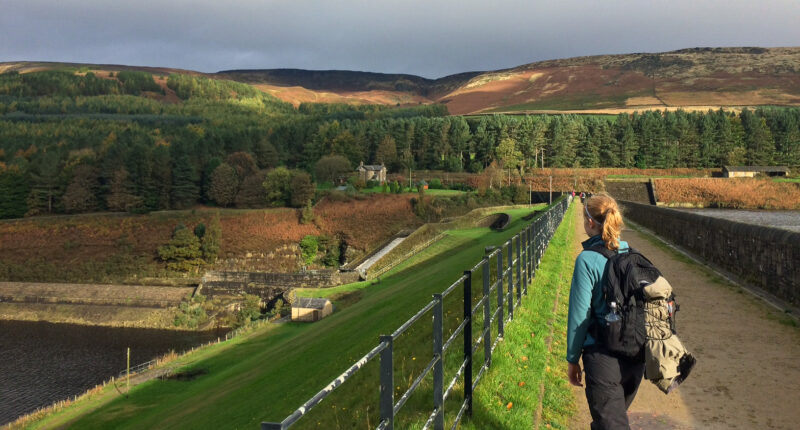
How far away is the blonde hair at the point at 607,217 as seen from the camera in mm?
4098

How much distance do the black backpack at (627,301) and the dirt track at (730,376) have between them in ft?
8.92

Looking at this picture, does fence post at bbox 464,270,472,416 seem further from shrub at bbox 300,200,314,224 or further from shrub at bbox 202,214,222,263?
shrub at bbox 300,200,314,224

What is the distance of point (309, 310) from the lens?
3800 cm

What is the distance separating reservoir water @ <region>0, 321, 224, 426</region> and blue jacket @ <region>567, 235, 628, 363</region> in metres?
37.0

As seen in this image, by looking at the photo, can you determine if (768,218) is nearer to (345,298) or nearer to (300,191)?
(345,298)

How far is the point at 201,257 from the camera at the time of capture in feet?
257

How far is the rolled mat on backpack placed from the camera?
12.2 feet

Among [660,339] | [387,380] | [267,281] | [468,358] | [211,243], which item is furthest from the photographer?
[211,243]

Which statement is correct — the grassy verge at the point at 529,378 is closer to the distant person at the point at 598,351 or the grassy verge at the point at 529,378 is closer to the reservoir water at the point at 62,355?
the distant person at the point at 598,351

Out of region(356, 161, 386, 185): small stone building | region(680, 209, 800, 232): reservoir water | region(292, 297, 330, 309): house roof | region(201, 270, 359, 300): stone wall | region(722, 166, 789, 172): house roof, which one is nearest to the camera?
region(292, 297, 330, 309): house roof

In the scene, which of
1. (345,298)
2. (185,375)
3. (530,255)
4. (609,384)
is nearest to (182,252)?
(345,298)

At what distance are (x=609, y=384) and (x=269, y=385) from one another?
17.0 meters

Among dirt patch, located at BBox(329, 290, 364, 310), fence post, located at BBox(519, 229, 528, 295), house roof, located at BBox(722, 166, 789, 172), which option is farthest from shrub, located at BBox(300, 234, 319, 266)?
house roof, located at BBox(722, 166, 789, 172)

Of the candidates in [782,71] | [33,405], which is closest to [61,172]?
[33,405]
